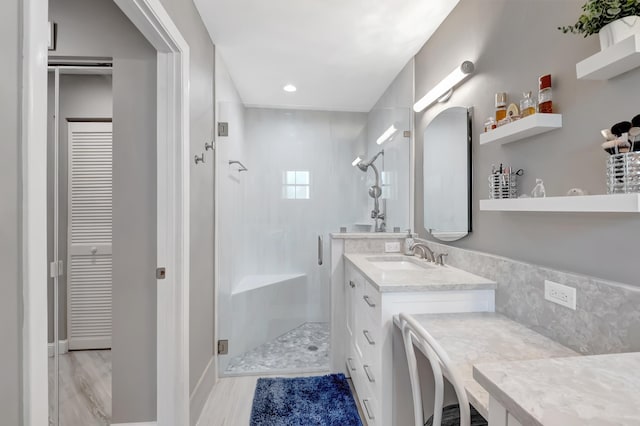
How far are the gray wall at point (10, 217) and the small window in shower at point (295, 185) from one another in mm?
2235

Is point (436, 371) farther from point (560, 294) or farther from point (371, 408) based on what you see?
point (371, 408)

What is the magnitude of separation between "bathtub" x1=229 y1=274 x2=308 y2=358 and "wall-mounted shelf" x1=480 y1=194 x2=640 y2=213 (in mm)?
2144

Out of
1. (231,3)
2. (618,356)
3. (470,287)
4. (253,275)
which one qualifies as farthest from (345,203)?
(618,356)

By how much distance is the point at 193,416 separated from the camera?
5.61 feet

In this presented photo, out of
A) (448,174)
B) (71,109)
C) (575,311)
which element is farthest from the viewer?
(71,109)

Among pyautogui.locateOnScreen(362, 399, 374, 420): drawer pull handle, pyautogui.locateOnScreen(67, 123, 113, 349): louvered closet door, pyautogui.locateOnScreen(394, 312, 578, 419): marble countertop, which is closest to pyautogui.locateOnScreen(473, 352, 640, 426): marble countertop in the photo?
pyautogui.locateOnScreen(394, 312, 578, 419): marble countertop

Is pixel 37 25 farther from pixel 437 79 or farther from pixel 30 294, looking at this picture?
pixel 437 79

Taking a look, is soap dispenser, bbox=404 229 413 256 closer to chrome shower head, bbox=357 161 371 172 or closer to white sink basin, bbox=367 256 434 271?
white sink basin, bbox=367 256 434 271

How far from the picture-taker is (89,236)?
2.26 metres

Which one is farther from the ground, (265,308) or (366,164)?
(366,164)

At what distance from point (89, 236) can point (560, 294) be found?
289cm

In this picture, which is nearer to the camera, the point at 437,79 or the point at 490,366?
the point at 490,366

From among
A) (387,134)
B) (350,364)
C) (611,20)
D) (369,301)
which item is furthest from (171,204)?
(387,134)

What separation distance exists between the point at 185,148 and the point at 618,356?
1.79 meters
